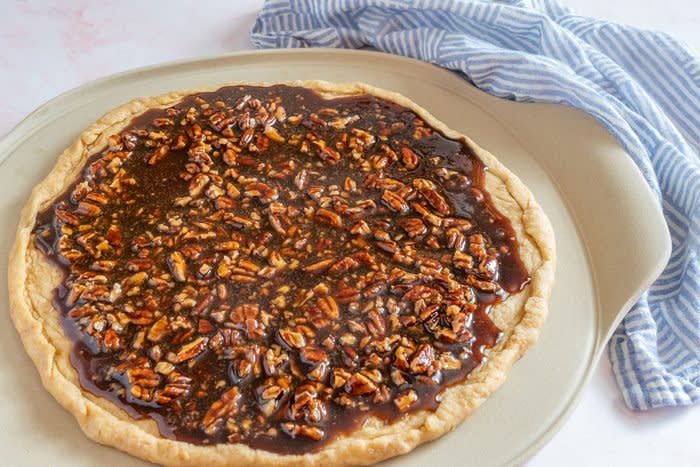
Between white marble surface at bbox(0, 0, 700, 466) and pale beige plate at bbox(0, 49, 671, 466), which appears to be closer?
pale beige plate at bbox(0, 49, 671, 466)

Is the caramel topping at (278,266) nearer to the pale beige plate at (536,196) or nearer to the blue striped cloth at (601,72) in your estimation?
the pale beige plate at (536,196)

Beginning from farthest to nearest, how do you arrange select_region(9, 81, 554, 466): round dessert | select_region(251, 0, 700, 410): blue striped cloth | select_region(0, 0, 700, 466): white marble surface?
1. select_region(0, 0, 700, 466): white marble surface
2. select_region(251, 0, 700, 410): blue striped cloth
3. select_region(9, 81, 554, 466): round dessert

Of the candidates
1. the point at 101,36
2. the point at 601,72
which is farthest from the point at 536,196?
the point at 101,36

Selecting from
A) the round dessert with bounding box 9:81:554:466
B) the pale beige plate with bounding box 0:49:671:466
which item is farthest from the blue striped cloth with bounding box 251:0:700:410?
the round dessert with bounding box 9:81:554:466

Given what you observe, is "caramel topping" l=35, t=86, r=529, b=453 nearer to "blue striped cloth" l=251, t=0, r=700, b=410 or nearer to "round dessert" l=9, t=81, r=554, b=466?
"round dessert" l=9, t=81, r=554, b=466

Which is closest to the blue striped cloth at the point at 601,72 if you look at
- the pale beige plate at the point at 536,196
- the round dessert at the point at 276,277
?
the pale beige plate at the point at 536,196

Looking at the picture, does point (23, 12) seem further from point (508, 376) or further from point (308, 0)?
point (508, 376)

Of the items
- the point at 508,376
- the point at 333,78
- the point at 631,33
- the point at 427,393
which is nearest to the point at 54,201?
the point at 333,78
